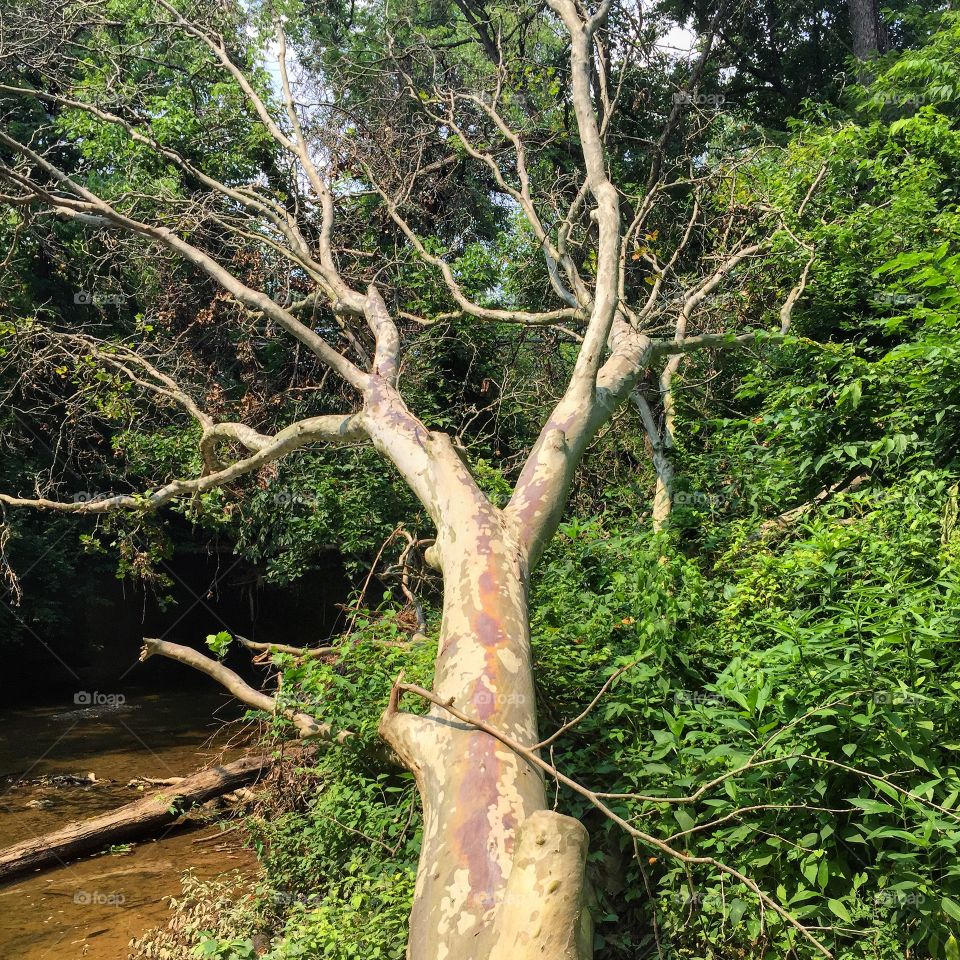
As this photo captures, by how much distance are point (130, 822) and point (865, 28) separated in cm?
1238

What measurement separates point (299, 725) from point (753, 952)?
272 cm

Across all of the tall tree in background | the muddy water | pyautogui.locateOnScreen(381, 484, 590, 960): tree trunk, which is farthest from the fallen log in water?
pyautogui.locateOnScreen(381, 484, 590, 960): tree trunk

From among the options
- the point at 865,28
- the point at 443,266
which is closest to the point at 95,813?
the point at 443,266

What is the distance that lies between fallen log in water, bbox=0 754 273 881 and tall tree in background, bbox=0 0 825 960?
1393 millimetres

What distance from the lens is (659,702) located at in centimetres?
399

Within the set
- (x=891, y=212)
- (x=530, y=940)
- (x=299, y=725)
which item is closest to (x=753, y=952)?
(x=530, y=940)

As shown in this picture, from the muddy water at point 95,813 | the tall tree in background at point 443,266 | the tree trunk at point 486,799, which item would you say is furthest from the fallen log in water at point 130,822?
the tree trunk at point 486,799

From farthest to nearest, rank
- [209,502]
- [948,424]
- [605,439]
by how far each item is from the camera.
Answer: [605,439]
[209,502]
[948,424]

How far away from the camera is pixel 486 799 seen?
2.73 meters

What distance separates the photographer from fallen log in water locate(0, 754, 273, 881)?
17.7ft

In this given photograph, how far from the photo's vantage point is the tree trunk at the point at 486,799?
238 cm

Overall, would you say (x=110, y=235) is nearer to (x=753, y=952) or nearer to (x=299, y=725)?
(x=299, y=725)

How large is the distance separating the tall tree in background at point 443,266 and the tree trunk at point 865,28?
230 cm

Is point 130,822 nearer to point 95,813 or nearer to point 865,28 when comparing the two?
point 95,813
